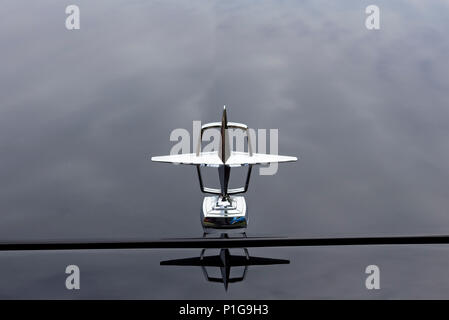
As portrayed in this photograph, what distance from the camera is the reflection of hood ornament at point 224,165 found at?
1429 millimetres

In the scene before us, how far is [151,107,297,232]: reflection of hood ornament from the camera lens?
4.69 feet

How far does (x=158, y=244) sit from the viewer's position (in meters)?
0.79

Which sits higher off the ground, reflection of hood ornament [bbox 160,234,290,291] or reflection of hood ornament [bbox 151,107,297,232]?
reflection of hood ornament [bbox 151,107,297,232]

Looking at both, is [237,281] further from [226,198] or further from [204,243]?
[204,243]

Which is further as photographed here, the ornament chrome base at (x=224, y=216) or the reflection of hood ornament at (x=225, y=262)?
the ornament chrome base at (x=224, y=216)

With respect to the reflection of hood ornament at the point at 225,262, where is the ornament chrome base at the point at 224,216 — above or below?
above

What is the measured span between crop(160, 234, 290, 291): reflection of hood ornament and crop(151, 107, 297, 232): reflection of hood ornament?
0.10 m

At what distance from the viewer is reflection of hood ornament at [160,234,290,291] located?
136 centimetres

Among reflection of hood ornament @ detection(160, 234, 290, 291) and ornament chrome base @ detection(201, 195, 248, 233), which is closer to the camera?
reflection of hood ornament @ detection(160, 234, 290, 291)

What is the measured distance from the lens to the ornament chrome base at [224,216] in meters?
1.51

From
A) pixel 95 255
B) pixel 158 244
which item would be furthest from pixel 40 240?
pixel 95 255

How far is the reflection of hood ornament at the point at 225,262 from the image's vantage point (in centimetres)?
136
